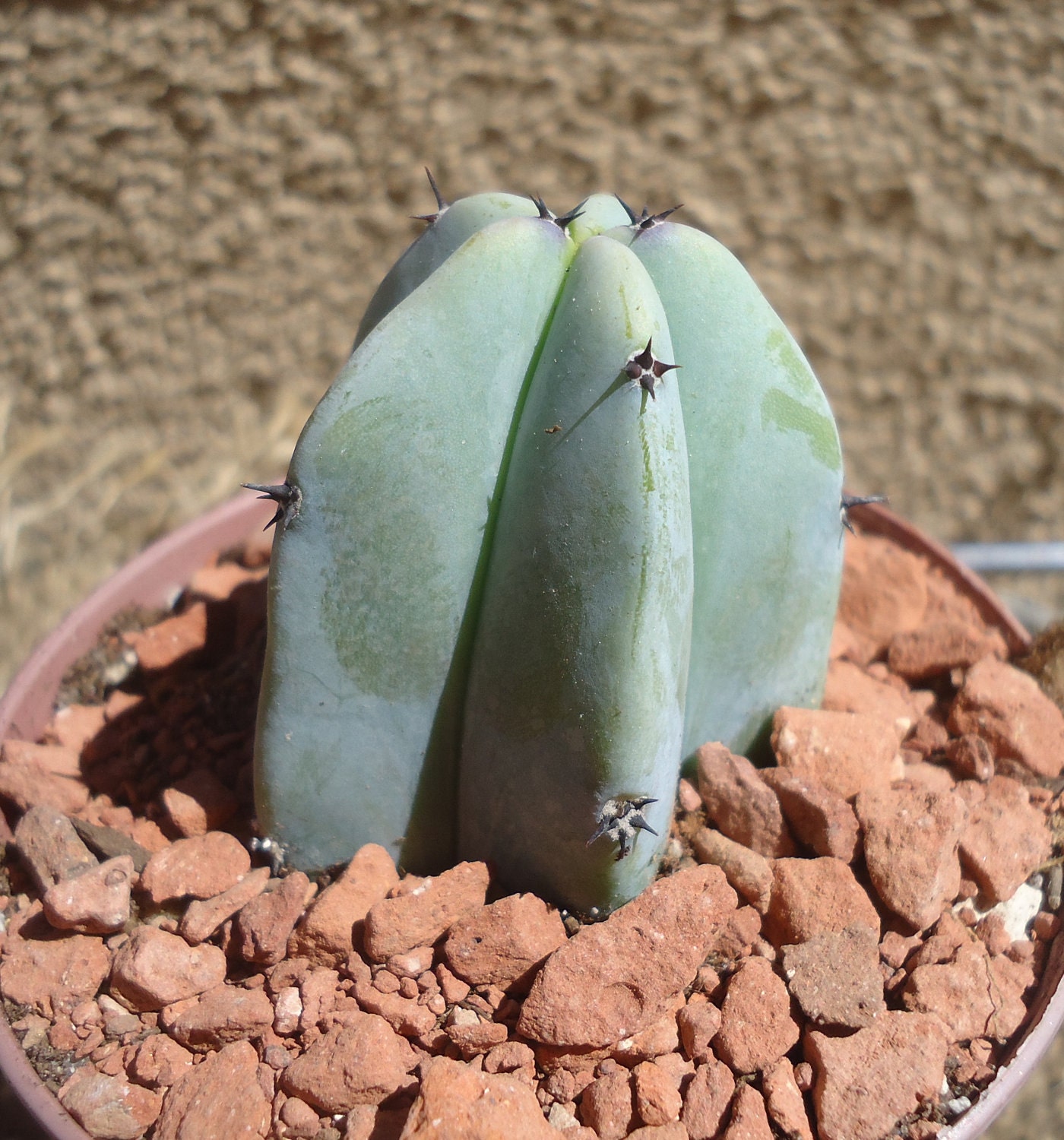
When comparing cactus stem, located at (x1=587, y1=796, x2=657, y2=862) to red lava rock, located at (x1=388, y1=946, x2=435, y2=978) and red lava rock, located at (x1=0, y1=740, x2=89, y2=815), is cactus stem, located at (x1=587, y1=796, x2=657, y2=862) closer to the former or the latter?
red lava rock, located at (x1=388, y1=946, x2=435, y2=978)

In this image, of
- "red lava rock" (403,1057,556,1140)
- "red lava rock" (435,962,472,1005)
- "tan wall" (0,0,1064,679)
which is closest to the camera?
"red lava rock" (403,1057,556,1140)

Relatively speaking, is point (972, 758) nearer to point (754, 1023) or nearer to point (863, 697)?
point (863, 697)

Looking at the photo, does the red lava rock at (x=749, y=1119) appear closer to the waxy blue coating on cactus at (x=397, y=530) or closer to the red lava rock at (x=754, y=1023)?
the red lava rock at (x=754, y=1023)

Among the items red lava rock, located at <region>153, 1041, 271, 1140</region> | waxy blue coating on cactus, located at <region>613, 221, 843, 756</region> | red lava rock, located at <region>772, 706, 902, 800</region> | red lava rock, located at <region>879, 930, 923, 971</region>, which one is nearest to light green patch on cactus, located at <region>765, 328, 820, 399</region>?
waxy blue coating on cactus, located at <region>613, 221, 843, 756</region>

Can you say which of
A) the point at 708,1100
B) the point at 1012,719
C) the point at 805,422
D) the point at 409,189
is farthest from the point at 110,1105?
the point at 409,189

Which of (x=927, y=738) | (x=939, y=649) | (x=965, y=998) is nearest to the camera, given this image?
(x=965, y=998)

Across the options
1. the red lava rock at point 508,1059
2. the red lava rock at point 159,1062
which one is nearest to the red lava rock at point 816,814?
the red lava rock at point 508,1059
